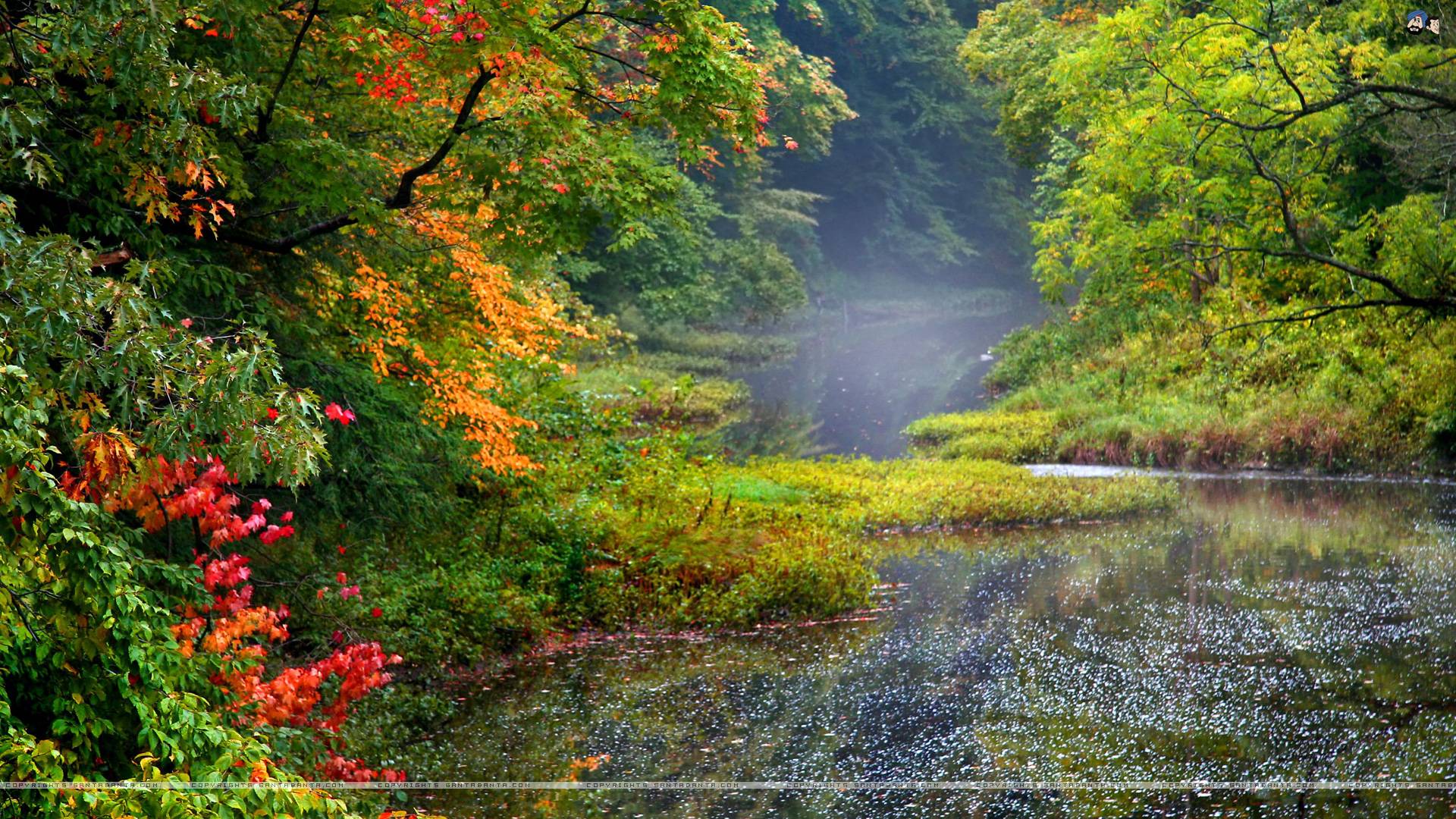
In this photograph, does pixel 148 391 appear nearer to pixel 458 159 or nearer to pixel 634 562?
pixel 458 159

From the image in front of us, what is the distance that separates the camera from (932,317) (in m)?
58.5

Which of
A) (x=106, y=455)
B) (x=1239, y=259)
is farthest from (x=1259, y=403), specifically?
(x=106, y=455)

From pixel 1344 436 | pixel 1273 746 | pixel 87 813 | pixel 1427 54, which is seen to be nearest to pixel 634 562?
pixel 1273 746

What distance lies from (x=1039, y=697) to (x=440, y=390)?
15.9ft

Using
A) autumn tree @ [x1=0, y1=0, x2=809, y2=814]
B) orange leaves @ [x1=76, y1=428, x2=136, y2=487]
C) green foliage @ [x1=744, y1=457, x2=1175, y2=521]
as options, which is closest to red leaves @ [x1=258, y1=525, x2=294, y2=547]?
autumn tree @ [x1=0, y1=0, x2=809, y2=814]

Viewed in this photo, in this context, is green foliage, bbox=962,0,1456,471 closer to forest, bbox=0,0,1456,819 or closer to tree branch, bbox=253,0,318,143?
forest, bbox=0,0,1456,819

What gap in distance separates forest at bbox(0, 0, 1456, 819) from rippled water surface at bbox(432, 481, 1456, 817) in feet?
0.74

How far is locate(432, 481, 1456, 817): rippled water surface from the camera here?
663 cm

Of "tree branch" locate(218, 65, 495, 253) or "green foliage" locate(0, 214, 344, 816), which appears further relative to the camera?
"tree branch" locate(218, 65, 495, 253)

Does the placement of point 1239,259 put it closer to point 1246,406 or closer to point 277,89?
point 1246,406

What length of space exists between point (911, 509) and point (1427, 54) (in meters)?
9.74

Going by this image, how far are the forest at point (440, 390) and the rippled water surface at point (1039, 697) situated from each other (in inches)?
8.8

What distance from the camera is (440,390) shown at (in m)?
8.79

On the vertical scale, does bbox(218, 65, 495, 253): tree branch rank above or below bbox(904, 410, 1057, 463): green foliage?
above
